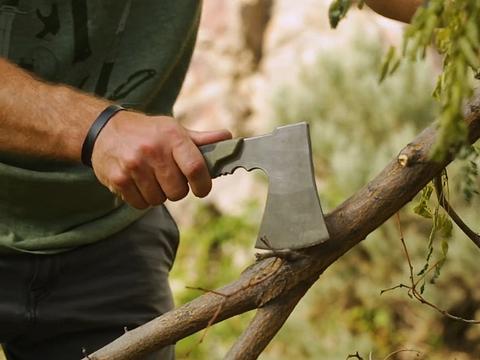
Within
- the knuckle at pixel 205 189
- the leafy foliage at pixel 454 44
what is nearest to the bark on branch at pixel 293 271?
the knuckle at pixel 205 189

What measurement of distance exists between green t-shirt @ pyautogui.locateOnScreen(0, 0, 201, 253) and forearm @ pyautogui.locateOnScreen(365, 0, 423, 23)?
51cm

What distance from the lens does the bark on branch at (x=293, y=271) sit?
155 centimetres

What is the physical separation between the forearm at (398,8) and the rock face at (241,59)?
4.47 metres

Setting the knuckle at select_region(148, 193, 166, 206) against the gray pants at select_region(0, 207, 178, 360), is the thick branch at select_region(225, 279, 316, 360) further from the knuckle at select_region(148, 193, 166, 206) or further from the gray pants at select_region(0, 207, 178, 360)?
the gray pants at select_region(0, 207, 178, 360)

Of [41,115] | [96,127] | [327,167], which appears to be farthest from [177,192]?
[327,167]

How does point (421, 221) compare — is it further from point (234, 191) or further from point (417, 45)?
point (417, 45)

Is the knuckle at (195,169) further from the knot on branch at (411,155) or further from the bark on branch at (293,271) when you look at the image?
the knot on branch at (411,155)

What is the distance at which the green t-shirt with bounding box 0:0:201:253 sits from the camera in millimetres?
2158

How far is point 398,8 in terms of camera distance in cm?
201

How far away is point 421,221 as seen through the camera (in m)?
4.83

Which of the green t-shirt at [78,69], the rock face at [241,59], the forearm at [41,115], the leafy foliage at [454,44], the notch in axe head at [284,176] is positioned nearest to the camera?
the leafy foliage at [454,44]

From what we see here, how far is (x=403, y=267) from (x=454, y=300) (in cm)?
29

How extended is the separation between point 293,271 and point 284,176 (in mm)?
152

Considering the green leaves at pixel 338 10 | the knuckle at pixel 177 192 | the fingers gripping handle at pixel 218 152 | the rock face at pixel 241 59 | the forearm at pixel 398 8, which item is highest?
the green leaves at pixel 338 10
